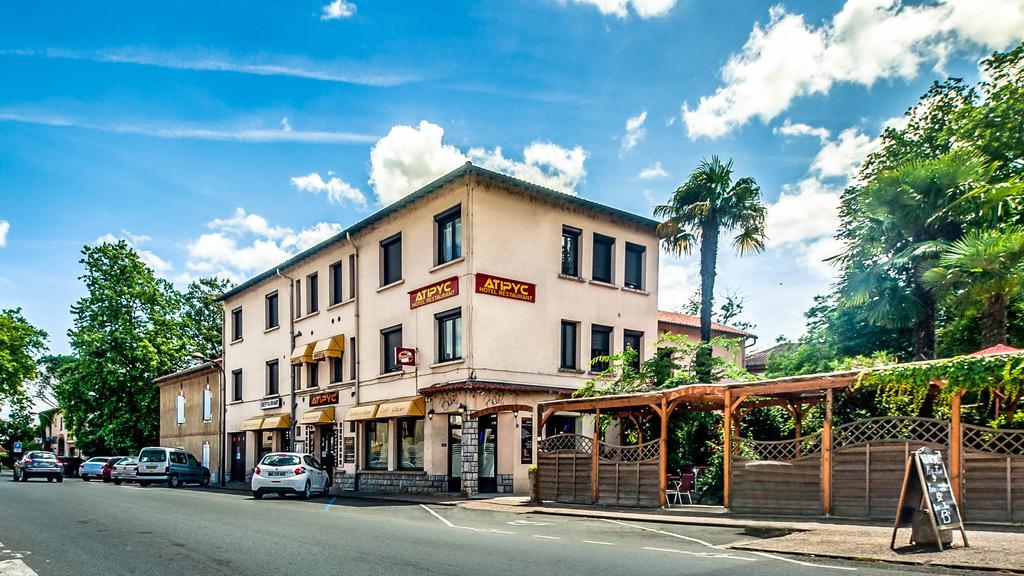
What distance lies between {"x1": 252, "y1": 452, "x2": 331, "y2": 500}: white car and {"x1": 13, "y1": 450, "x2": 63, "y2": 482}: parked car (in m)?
23.3

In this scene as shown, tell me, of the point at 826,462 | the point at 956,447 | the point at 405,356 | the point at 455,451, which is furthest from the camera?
the point at 405,356

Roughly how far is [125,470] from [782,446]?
33.6 metres

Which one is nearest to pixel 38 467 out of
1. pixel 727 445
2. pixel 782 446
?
pixel 727 445

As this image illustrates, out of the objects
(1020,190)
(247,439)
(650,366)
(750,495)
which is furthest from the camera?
(247,439)

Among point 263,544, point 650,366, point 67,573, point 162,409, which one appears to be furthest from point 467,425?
point 162,409

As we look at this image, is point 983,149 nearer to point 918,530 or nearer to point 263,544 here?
point 918,530

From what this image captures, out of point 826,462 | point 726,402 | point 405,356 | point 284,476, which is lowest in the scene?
point 284,476

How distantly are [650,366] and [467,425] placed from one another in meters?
5.65

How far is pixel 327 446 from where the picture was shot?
101ft

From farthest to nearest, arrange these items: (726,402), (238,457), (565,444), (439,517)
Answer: (238,457)
(565,444)
(439,517)
(726,402)

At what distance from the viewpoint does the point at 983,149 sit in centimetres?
2422

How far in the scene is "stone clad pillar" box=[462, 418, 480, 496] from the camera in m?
22.9

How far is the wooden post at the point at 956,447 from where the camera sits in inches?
490

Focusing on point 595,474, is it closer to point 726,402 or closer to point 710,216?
point 726,402
